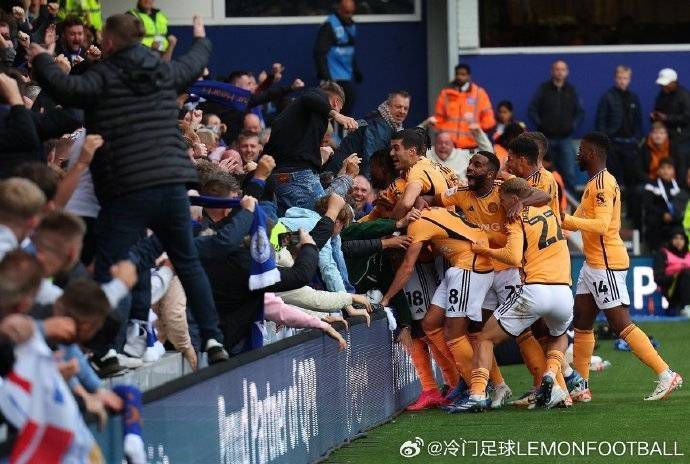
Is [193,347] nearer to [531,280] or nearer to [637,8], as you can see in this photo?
[531,280]

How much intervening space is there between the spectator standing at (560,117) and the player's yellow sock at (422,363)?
1045 cm

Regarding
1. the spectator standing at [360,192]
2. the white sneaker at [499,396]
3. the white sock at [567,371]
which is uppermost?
the spectator standing at [360,192]

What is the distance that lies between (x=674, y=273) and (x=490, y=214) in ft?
29.7

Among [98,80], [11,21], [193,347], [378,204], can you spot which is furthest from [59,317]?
[11,21]

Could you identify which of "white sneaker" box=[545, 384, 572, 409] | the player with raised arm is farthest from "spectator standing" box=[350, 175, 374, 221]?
"white sneaker" box=[545, 384, 572, 409]

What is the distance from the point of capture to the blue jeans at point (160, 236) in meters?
8.45

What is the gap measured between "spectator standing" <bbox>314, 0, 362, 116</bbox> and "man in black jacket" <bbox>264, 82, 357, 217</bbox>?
916cm

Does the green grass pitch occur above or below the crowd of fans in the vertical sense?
below

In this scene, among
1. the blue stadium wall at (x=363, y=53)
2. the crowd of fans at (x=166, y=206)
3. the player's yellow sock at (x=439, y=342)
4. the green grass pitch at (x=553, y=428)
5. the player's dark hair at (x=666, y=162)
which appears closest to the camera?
the crowd of fans at (x=166, y=206)

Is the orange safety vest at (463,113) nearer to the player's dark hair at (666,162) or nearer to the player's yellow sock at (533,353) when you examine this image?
the player's dark hair at (666,162)

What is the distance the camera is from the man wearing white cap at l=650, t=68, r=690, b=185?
76.9ft

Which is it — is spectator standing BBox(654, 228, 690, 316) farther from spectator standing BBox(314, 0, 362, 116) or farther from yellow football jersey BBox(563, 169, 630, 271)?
yellow football jersey BBox(563, 169, 630, 271)

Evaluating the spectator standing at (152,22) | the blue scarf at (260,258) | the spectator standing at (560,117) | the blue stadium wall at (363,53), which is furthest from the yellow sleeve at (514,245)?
the blue stadium wall at (363,53)

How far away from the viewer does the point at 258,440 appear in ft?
28.2
